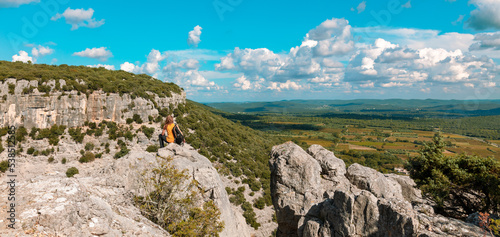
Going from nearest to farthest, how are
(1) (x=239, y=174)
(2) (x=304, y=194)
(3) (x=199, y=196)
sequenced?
(3) (x=199, y=196) → (2) (x=304, y=194) → (1) (x=239, y=174)

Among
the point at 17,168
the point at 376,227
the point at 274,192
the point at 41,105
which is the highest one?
the point at 41,105

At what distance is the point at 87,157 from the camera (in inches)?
1501

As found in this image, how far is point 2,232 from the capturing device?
6.62 meters

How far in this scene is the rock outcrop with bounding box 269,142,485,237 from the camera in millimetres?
11219

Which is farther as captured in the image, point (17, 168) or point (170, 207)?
point (17, 168)

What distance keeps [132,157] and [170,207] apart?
4566 mm

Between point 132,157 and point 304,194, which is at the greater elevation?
point 132,157

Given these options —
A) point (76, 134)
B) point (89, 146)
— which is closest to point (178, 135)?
point (89, 146)

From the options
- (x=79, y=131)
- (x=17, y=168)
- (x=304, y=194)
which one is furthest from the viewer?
(x=79, y=131)

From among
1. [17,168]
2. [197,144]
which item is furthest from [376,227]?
[17,168]

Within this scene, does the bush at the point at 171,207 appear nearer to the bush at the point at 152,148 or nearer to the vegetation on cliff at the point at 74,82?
the bush at the point at 152,148

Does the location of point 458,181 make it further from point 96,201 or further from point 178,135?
point 96,201

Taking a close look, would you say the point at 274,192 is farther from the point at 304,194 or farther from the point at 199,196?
the point at 199,196

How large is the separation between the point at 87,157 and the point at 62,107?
1025 cm
